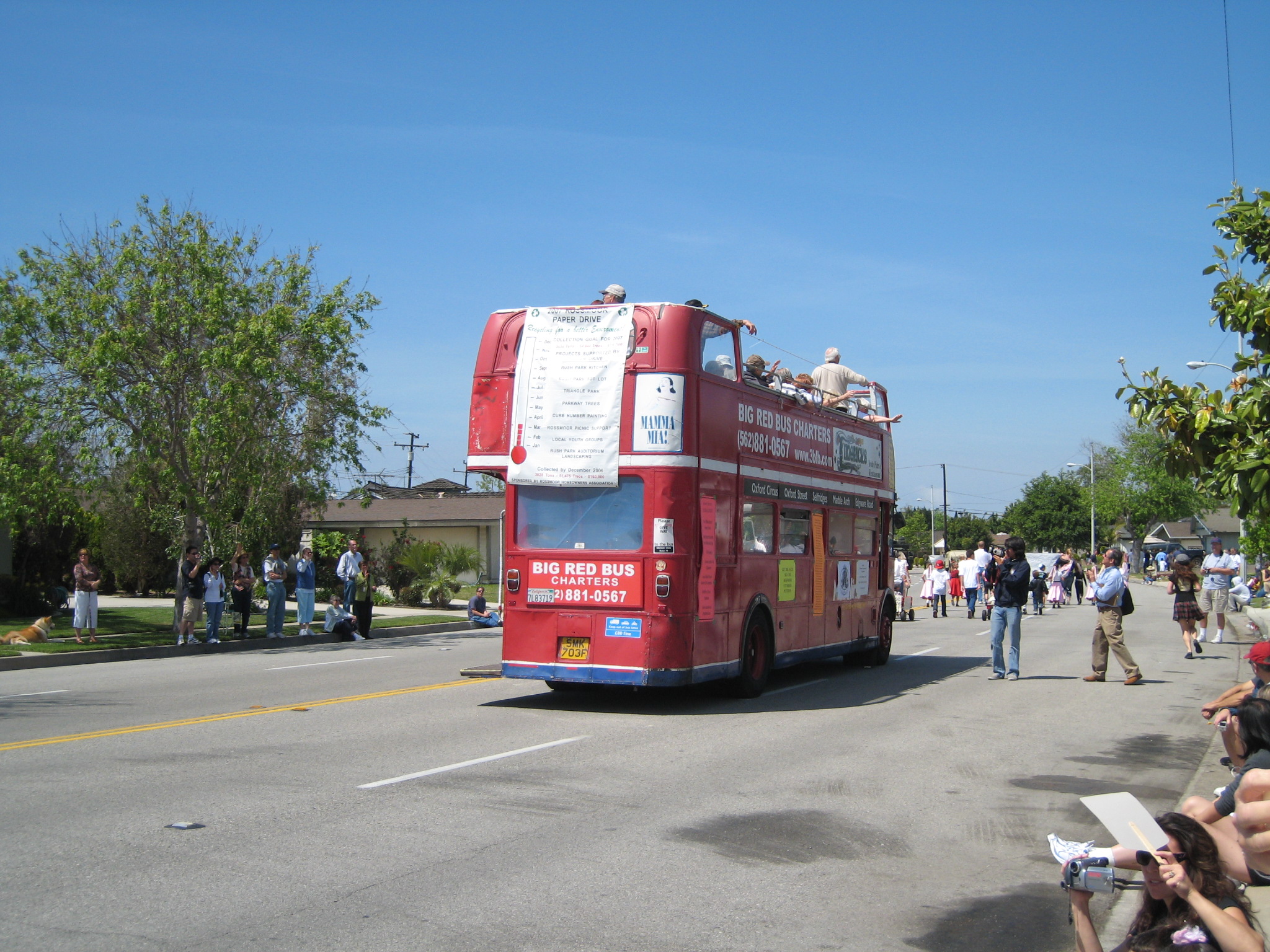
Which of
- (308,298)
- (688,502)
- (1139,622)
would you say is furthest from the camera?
(1139,622)

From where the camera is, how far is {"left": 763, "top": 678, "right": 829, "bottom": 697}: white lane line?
14.3 m

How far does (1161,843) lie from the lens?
362 centimetres

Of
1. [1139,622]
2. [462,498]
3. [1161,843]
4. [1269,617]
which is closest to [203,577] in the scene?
[1269,617]

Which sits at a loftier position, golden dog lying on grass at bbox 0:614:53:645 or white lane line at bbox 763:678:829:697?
golden dog lying on grass at bbox 0:614:53:645

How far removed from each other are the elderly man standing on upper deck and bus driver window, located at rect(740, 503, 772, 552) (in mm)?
4085

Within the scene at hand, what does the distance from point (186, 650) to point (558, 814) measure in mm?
15586

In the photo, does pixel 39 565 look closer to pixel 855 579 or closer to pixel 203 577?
pixel 203 577

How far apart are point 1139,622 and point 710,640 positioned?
74.2 ft

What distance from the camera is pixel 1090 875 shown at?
11.5 feet

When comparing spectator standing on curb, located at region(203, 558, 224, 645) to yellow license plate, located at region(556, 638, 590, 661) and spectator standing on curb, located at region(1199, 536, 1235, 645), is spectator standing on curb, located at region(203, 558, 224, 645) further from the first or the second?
spectator standing on curb, located at region(1199, 536, 1235, 645)

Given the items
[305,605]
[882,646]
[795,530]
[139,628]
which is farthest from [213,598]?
[882,646]

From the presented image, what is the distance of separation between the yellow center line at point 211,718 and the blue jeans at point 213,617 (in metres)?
8.72

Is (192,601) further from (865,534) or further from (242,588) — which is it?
(865,534)

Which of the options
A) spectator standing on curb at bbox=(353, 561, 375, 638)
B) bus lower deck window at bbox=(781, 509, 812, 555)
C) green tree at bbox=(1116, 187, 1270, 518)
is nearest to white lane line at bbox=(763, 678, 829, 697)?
bus lower deck window at bbox=(781, 509, 812, 555)
